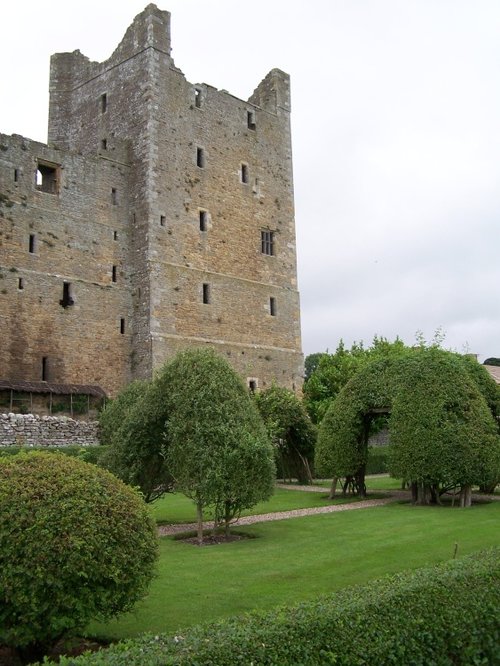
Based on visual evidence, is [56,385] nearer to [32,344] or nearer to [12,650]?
[32,344]

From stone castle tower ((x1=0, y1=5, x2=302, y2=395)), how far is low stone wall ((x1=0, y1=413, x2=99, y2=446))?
2.81 meters

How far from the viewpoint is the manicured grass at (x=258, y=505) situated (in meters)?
17.6

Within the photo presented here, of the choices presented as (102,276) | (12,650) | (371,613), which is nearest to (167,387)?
(12,650)

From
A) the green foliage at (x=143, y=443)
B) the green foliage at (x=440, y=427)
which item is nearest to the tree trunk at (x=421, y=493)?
the green foliage at (x=440, y=427)

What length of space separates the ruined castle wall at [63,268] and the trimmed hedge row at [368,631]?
23394 millimetres

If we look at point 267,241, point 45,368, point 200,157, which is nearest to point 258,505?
point 45,368

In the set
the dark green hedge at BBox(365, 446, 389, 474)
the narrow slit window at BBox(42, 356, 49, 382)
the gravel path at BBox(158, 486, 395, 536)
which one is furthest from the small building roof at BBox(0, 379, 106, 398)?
the gravel path at BBox(158, 486, 395, 536)

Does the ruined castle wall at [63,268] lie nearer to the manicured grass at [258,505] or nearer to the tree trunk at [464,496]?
the manicured grass at [258,505]

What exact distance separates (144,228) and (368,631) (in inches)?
1077

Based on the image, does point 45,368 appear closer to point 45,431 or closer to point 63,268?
point 45,431

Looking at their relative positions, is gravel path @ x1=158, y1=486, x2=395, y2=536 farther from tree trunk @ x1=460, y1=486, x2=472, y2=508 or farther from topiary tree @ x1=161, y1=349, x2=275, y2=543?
tree trunk @ x1=460, y1=486, x2=472, y2=508

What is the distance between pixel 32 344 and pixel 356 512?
16.4m

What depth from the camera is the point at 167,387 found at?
14.1m

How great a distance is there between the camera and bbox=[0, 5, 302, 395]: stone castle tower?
2902 centimetres
